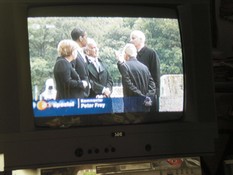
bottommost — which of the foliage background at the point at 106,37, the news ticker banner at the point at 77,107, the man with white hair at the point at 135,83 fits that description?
the news ticker banner at the point at 77,107

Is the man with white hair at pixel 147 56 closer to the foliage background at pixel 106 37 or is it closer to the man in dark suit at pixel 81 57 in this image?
the foliage background at pixel 106 37

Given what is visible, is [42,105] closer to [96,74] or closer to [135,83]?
[96,74]

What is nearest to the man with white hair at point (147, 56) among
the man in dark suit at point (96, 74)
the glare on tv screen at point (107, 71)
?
the glare on tv screen at point (107, 71)

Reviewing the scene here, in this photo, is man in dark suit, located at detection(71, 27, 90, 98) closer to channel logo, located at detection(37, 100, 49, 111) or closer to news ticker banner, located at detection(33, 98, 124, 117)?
news ticker banner, located at detection(33, 98, 124, 117)

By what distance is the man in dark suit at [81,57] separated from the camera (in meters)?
1.40

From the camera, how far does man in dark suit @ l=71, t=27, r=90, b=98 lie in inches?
55.2

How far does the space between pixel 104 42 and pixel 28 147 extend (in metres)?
0.46

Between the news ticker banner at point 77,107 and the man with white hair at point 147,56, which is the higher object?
the man with white hair at point 147,56

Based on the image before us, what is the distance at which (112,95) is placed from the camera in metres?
1.42

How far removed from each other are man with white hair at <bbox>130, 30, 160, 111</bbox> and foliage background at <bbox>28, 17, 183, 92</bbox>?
0.05 feet

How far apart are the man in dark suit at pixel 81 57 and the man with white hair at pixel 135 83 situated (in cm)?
13

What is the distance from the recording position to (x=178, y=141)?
4.77ft

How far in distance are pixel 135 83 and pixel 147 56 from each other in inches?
4.3

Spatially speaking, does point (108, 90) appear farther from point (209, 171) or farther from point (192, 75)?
point (209, 171)
